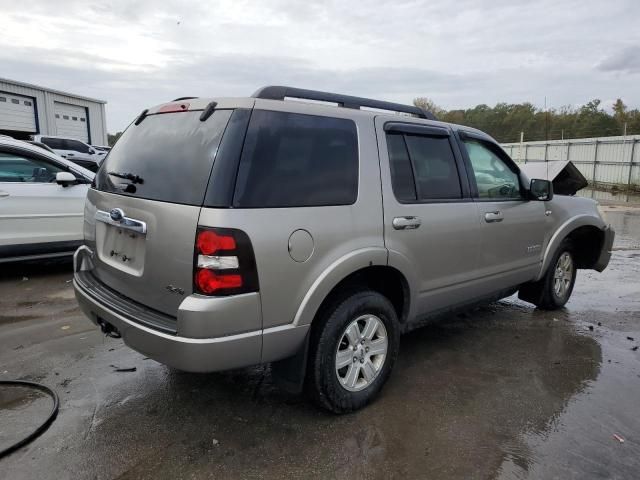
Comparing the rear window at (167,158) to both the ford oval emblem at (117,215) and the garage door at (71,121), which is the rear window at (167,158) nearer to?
the ford oval emblem at (117,215)

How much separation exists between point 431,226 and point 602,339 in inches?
93.5

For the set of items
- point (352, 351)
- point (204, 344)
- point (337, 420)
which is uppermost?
point (204, 344)

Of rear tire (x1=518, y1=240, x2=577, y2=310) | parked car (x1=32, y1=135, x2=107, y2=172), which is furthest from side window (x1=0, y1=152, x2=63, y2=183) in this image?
parked car (x1=32, y1=135, x2=107, y2=172)

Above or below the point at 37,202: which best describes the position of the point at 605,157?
above

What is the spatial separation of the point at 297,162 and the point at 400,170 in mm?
872

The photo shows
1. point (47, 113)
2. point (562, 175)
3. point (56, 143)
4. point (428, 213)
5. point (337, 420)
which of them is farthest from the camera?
point (47, 113)

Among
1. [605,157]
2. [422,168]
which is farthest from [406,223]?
[605,157]

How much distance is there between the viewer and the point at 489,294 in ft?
13.7

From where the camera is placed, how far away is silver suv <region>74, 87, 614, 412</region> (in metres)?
2.46

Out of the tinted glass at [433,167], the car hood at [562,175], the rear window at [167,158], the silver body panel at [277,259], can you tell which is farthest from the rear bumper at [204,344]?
the car hood at [562,175]

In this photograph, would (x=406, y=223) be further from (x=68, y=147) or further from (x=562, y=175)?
(x=68, y=147)

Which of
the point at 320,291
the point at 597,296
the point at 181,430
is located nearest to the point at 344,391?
the point at 320,291

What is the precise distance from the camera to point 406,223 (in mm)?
3240

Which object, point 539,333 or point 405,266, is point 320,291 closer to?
point 405,266
